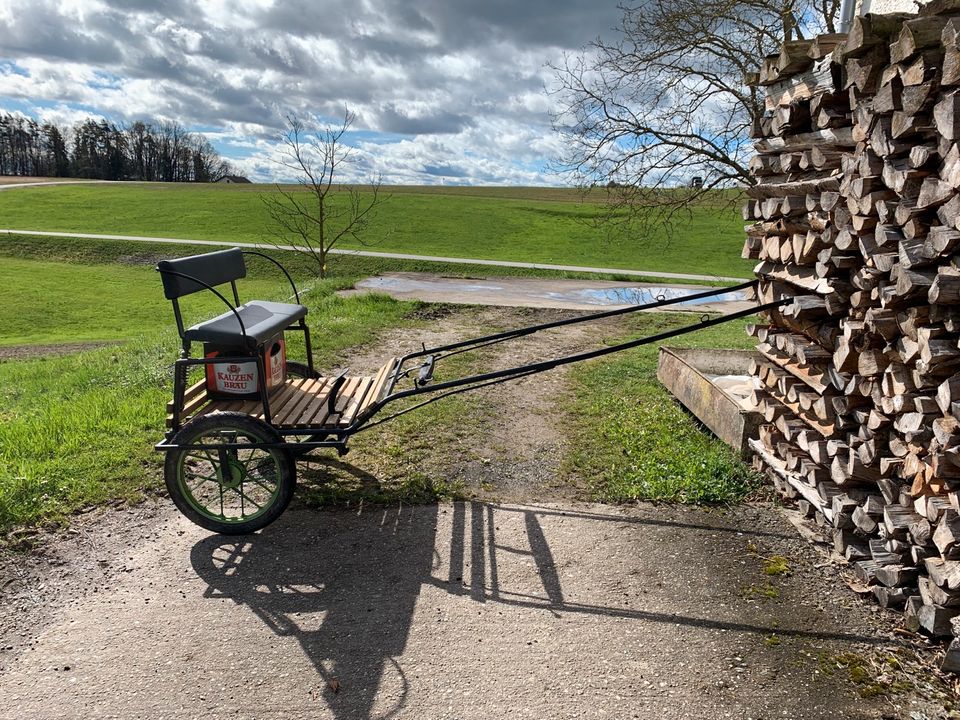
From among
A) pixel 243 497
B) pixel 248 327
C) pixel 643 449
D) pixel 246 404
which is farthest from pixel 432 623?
pixel 643 449

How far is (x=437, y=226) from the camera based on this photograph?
43.2 metres

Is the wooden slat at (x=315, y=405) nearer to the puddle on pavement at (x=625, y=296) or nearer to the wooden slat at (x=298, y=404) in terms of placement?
the wooden slat at (x=298, y=404)

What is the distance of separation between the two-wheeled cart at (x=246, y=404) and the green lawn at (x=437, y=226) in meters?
25.8

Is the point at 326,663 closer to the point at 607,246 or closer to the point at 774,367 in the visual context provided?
the point at 774,367

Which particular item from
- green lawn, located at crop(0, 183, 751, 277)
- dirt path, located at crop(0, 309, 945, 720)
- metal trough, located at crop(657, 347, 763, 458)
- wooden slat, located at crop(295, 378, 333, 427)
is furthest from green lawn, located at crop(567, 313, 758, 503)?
green lawn, located at crop(0, 183, 751, 277)

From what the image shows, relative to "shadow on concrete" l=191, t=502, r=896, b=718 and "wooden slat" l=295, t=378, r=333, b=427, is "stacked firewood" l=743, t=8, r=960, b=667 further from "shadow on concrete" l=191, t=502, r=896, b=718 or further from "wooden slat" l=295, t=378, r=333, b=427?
"wooden slat" l=295, t=378, r=333, b=427

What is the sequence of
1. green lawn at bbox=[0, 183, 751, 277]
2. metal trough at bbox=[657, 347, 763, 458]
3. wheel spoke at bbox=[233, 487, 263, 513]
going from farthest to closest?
1. green lawn at bbox=[0, 183, 751, 277]
2. metal trough at bbox=[657, 347, 763, 458]
3. wheel spoke at bbox=[233, 487, 263, 513]

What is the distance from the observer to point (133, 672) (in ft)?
11.1

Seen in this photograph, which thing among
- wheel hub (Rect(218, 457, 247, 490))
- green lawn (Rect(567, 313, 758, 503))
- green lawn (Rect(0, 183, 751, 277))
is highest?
green lawn (Rect(0, 183, 751, 277))

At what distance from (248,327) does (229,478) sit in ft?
3.32

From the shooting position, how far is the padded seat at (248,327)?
→ 4.52 m

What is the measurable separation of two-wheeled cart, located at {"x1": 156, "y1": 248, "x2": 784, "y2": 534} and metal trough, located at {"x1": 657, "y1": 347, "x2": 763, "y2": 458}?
142cm

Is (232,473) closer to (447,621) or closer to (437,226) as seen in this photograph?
(447,621)

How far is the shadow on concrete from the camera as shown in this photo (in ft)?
11.5
